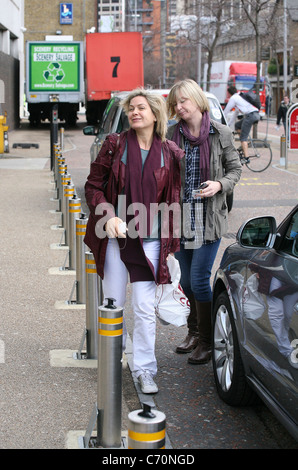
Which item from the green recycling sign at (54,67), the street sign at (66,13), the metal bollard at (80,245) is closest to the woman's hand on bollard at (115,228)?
the metal bollard at (80,245)

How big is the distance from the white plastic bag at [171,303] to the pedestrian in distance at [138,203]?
89mm

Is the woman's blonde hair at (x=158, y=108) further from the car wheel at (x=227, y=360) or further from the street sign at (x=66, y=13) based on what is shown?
the street sign at (x=66, y=13)

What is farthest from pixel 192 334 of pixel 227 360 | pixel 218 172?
pixel 218 172

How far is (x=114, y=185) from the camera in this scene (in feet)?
15.0

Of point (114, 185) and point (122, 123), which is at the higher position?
point (122, 123)

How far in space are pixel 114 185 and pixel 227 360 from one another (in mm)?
1254

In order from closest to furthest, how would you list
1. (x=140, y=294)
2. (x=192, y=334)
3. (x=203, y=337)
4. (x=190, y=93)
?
(x=140, y=294)
(x=190, y=93)
(x=203, y=337)
(x=192, y=334)

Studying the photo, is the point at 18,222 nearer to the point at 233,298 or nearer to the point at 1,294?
the point at 1,294

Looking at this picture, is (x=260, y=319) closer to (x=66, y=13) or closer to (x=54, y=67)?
(x=54, y=67)

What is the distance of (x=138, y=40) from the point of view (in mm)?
31266

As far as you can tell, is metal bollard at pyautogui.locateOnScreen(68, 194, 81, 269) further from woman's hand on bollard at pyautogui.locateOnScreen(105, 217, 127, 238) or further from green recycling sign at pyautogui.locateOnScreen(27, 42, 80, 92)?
green recycling sign at pyautogui.locateOnScreen(27, 42, 80, 92)

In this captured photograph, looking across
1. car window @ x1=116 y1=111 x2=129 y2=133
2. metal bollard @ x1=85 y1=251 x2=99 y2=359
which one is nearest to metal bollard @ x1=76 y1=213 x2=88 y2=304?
metal bollard @ x1=85 y1=251 x2=99 y2=359

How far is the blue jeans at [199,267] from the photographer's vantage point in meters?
5.12

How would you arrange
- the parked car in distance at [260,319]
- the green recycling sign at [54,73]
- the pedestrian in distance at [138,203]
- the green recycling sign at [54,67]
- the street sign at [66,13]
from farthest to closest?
1. the street sign at [66,13]
2. the green recycling sign at [54,73]
3. the green recycling sign at [54,67]
4. the pedestrian in distance at [138,203]
5. the parked car in distance at [260,319]
